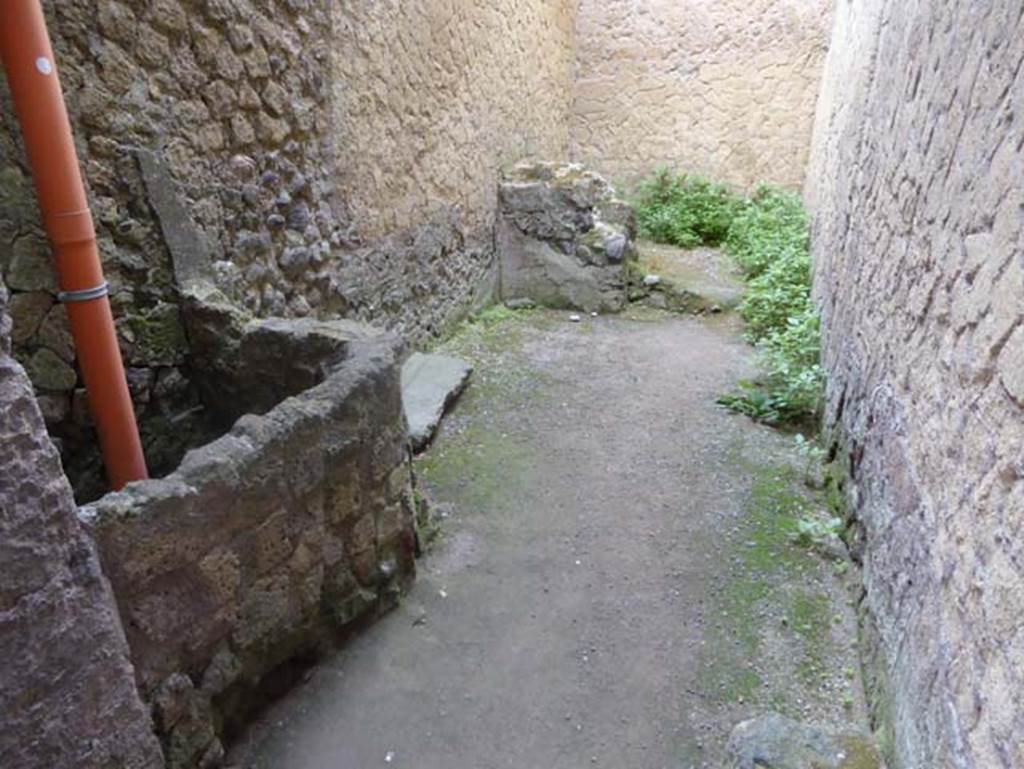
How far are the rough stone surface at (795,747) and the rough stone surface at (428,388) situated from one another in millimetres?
2194

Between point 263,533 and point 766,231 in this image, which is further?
point 766,231

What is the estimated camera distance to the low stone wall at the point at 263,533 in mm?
1685

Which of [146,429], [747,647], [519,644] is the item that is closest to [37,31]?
[146,429]

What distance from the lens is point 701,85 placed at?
8195mm

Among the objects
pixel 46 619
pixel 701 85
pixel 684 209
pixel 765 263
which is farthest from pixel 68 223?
pixel 701 85

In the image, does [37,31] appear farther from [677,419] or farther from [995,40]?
[677,419]

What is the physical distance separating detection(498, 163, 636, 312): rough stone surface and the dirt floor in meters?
Answer: 2.14

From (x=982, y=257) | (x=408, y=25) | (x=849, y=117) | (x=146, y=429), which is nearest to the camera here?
(x=982, y=257)

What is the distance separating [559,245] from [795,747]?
4.92 metres

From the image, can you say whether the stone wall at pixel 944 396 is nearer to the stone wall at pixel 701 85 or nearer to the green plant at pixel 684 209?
the green plant at pixel 684 209

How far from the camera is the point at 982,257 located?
5.45ft

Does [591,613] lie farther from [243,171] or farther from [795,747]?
→ [243,171]

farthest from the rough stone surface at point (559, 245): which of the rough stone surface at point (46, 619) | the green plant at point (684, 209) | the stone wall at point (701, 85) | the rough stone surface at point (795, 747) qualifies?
the rough stone surface at point (46, 619)

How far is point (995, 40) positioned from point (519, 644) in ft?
7.61
